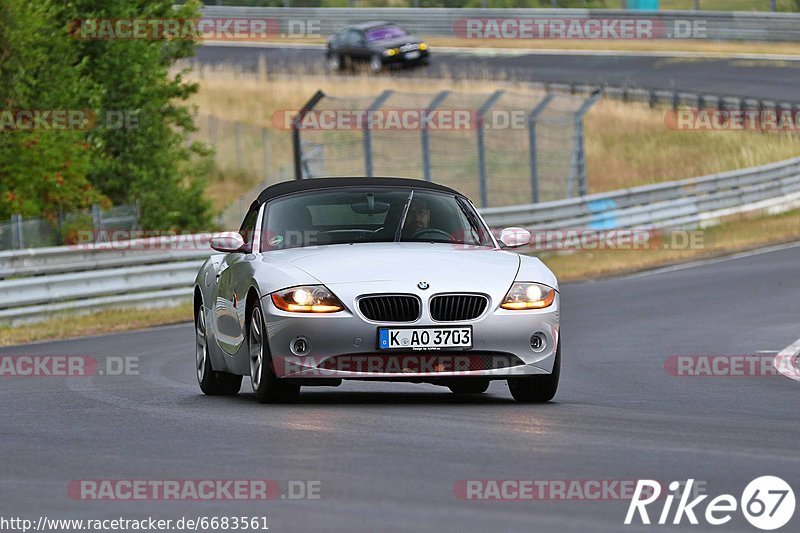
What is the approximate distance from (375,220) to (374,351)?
1515 millimetres

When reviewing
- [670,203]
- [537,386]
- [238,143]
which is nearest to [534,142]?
[670,203]

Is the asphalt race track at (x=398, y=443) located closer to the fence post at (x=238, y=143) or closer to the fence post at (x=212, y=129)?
the fence post at (x=238, y=143)

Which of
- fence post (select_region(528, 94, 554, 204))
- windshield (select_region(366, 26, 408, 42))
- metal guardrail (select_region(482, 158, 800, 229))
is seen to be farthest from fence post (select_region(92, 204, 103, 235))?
windshield (select_region(366, 26, 408, 42))

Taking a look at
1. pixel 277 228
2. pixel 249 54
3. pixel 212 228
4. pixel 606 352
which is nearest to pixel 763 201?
pixel 212 228

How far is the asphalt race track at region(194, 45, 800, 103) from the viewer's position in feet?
160

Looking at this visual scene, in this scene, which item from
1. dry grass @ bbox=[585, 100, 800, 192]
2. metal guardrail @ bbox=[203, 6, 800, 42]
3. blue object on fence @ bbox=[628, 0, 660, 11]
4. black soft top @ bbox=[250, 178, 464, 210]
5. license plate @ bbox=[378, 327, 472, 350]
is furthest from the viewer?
blue object on fence @ bbox=[628, 0, 660, 11]

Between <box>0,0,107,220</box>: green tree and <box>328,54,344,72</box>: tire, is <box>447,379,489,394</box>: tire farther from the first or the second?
<box>328,54,344,72</box>: tire

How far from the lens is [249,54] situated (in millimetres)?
62500

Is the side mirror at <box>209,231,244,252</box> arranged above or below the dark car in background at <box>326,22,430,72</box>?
above

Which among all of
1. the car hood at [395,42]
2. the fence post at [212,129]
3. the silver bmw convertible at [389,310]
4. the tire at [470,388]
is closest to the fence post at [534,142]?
the tire at [470,388]

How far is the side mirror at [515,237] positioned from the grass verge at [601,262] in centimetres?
963

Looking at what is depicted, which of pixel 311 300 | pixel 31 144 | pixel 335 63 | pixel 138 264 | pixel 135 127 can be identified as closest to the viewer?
pixel 311 300

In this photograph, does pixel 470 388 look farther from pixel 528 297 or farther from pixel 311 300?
pixel 311 300

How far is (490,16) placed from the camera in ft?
199
